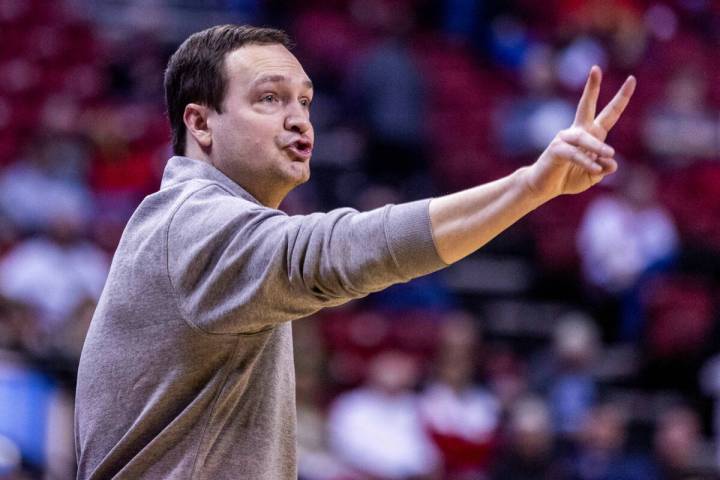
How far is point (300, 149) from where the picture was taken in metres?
3.06

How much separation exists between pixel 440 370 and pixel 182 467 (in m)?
5.78

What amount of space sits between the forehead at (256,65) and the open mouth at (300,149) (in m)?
0.15

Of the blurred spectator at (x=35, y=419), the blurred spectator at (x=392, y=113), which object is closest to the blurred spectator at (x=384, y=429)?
the blurred spectator at (x=35, y=419)

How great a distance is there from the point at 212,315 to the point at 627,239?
26.0 feet

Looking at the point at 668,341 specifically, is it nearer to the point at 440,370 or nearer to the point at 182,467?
the point at 440,370

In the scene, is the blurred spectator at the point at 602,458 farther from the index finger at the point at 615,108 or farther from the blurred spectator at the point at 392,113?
the index finger at the point at 615,108

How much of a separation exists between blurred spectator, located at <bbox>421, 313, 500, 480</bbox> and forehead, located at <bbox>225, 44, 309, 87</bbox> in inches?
208

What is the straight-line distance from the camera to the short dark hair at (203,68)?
3117mm

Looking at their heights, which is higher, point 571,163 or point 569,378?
point 571,163

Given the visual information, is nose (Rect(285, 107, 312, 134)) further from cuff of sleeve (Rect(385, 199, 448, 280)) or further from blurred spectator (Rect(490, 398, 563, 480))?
blurred spectator (Rect(490, 398, 563, 480))

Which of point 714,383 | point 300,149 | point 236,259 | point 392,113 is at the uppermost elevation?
point 300,149

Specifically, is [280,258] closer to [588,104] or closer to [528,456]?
[588,104]

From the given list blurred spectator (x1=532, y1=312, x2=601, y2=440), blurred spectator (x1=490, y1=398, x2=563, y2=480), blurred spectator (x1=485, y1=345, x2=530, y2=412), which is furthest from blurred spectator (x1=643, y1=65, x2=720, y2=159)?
blurred spectator (x1=490, y1=398, x2=563, y2=480)

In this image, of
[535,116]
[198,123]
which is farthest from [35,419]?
[535,116]
